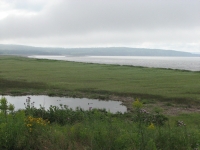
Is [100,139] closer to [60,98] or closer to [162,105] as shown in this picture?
[162,105]

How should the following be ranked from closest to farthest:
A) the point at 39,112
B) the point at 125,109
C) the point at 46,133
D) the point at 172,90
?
the point at 46,133, the point at 39,112, the point at 125,109, the point at 172,90

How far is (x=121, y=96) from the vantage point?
24.9 metres

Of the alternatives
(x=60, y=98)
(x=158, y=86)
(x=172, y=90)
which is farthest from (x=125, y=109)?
(x=158, y=86)

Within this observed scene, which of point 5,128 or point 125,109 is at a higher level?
point 5,128

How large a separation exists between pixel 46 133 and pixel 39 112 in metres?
6.50

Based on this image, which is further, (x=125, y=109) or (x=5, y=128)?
(x=125, y=109)

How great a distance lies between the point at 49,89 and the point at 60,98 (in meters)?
4.73

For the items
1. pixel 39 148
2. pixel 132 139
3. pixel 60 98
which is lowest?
pixel 60 98

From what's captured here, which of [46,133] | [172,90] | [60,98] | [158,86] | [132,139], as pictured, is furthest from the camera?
[158,86]

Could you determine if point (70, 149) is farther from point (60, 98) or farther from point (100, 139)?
point (60, 98)

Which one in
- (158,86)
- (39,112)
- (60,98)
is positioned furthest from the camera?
(158,86)

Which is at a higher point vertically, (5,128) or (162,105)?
(5,128)

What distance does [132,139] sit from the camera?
21.5ft

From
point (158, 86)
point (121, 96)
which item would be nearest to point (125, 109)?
point (121, 96)
